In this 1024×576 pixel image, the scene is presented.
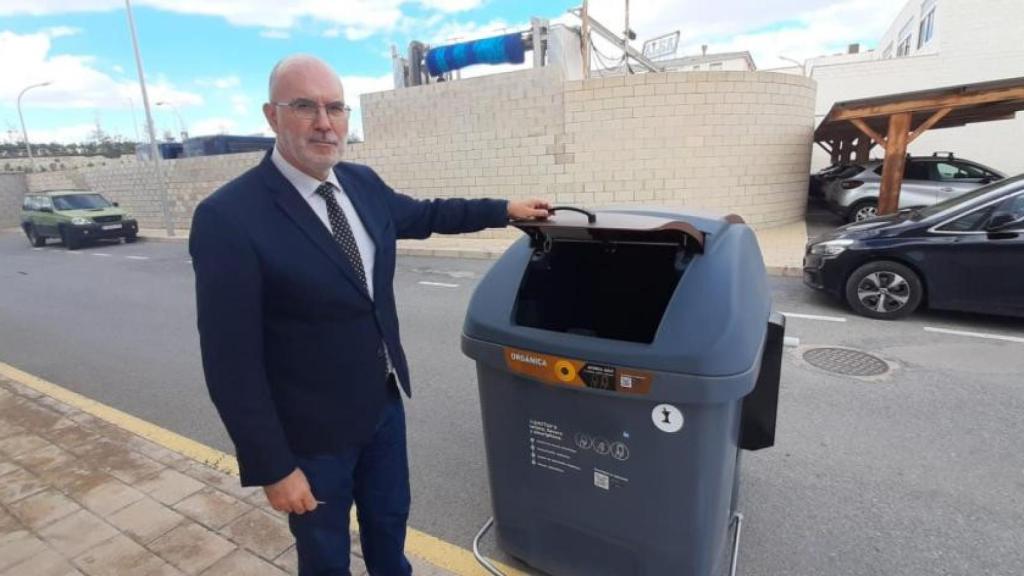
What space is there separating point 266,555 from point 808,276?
5888 mm

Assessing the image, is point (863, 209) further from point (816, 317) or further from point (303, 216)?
point (303, 216)

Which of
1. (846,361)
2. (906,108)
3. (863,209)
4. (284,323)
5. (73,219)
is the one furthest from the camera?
(73,219)

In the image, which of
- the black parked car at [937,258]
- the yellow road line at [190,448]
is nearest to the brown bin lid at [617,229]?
the yellow road line at [190,448]

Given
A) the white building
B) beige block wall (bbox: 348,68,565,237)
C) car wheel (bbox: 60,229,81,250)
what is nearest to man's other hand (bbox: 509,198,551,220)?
beige block wall (bbox: 348,68,565,237)

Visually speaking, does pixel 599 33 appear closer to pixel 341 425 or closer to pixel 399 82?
pixel 399 82

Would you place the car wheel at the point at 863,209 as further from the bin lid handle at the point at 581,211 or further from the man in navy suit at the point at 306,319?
the man in navy suit at the point at 306,319

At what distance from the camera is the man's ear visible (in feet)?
4.93

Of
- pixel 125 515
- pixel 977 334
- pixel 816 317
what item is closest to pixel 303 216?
pixel 125 515

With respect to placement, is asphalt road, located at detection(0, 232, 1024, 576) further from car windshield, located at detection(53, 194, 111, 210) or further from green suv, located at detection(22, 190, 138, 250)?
car windshield, located at detection(53, 194, 111, 210)

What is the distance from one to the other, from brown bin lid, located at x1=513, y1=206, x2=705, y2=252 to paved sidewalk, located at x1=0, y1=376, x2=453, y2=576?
1452mm

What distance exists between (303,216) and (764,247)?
924 cm

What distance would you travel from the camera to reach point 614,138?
10.8 meters

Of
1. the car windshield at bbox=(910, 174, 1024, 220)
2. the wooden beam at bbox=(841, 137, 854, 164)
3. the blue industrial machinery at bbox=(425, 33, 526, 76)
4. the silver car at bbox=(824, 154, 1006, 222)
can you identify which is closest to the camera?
the car windshield at bbox=(910, 174, 1024, 220)

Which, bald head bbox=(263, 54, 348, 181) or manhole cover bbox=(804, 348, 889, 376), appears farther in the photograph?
manhole cover bbox=(804, 348, 889, 376)
